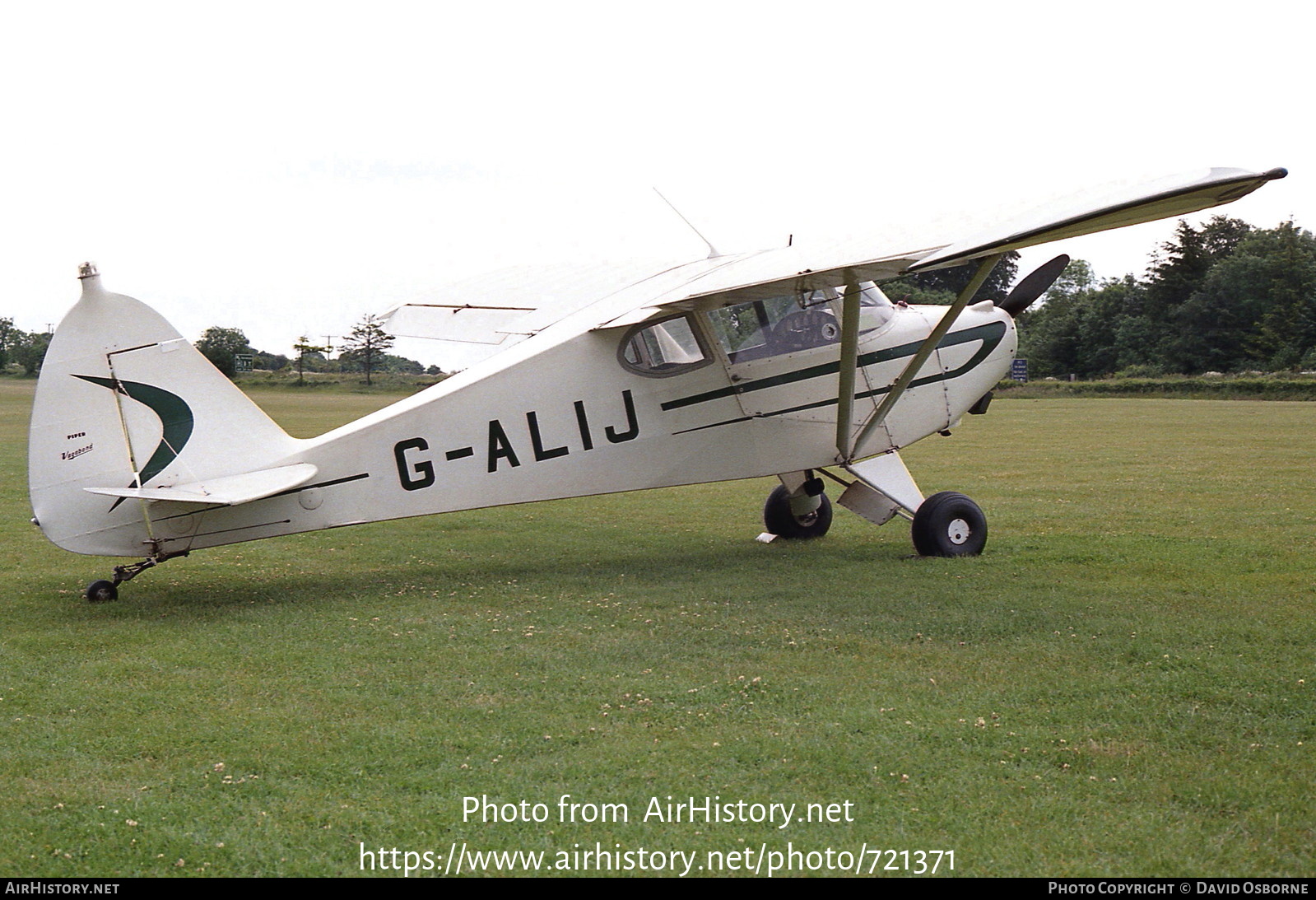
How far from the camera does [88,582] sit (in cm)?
905

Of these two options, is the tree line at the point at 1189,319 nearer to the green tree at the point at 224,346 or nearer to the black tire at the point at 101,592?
the green tree at the point at 224,346

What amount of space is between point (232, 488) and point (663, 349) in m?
3.52

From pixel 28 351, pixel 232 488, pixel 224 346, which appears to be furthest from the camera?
pixel 28 351

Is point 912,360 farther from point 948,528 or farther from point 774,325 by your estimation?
point 948,528

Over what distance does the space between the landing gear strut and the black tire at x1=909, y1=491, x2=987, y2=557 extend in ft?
19.2

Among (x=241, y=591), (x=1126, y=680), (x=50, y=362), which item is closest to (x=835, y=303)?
(x=1126, y=680)

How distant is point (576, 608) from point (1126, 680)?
143 inches

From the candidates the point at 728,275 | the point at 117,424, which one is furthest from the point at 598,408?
the point at 117,424

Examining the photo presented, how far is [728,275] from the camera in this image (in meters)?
8.69

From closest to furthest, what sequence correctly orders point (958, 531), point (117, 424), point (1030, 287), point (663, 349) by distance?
point (117, 424), point (663, 349), point (958, 531), point (1030, 287)

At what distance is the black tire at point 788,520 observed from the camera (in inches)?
430

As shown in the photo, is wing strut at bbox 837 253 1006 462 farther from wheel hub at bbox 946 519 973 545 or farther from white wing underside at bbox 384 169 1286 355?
wheel hub at bbox 946 519 973 545

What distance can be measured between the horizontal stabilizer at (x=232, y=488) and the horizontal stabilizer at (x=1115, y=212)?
14.8ft

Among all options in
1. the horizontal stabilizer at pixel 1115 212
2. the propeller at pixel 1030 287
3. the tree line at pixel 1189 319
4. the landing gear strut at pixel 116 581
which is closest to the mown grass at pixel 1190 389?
the tree line at pixel 1189 319
